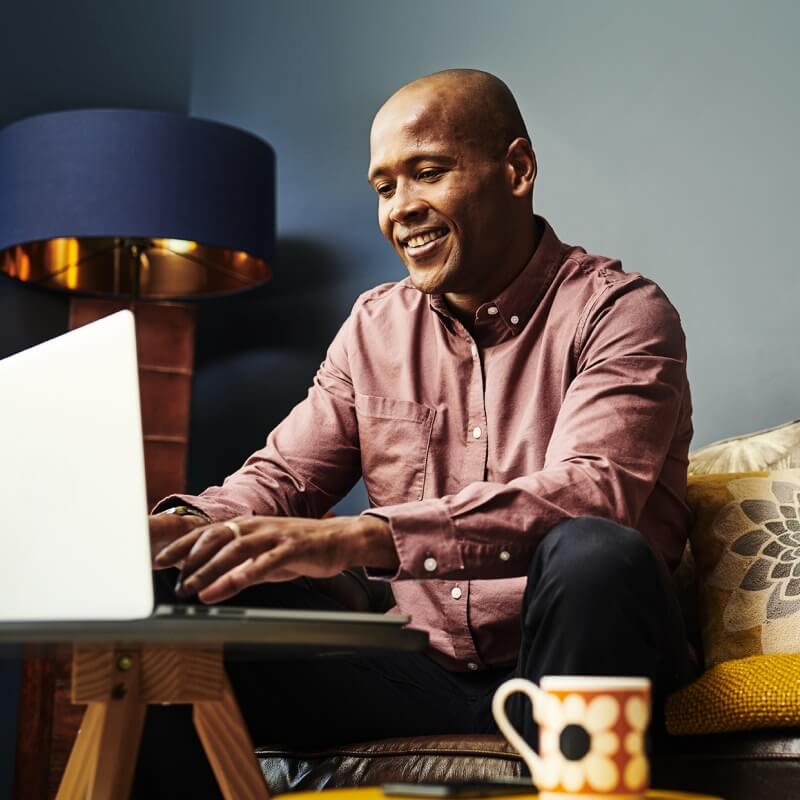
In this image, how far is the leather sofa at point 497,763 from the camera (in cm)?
128

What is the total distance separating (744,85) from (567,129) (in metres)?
0.36

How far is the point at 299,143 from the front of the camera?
2.94m

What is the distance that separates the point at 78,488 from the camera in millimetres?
923

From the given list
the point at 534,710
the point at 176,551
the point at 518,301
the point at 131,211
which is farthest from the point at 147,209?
the point at 534,710

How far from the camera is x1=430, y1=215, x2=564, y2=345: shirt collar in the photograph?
169 centimetres

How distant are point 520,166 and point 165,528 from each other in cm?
77

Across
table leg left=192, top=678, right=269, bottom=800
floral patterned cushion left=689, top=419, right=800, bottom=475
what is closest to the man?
table leg left=192, top=678, right=269, bottom=800

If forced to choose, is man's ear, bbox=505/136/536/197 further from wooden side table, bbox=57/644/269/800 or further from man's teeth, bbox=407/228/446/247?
wooden side table, bbox=57/644/269/800

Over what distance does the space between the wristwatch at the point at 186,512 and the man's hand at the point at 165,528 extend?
35 millimetres

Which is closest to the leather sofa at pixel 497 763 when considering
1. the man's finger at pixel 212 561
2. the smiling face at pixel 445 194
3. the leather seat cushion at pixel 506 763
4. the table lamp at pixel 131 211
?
the leather seat cushion at pixel 506 763

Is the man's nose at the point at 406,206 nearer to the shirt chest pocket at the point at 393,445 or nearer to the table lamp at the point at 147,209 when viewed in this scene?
the shirt chest pocket at the point at 393,445

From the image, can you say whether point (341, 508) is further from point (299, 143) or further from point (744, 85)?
point (744, 85)

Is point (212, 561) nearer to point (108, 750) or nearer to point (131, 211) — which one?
point (108, 750)

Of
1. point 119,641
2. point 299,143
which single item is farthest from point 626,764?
point 299,143
